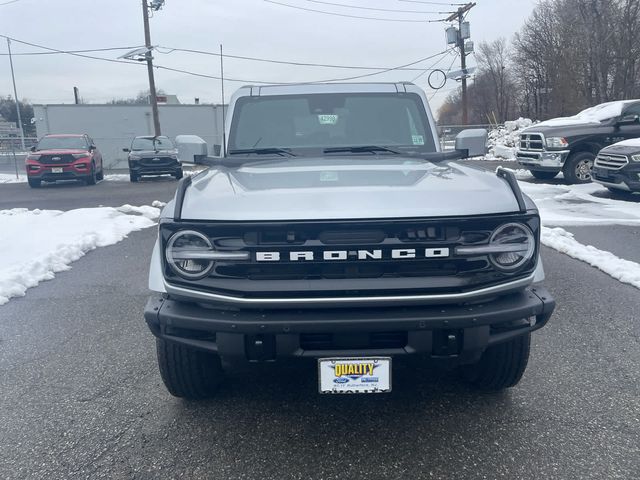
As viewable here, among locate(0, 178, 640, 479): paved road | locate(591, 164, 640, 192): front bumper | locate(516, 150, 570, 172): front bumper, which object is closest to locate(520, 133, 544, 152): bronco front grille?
locate(516, 150, 570, 172): front bumper

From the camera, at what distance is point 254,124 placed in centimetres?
468

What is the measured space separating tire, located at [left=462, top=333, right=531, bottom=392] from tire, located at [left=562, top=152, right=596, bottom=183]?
12609mm

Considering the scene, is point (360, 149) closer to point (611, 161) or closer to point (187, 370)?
point (187, 370)

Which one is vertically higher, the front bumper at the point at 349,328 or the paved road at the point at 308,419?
the front bumper at the point at 349,328

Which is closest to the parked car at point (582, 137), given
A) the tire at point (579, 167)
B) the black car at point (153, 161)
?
the tire at point (579, 167)

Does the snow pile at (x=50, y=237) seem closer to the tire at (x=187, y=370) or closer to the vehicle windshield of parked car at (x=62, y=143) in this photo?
the tire at (x=187, y=370)

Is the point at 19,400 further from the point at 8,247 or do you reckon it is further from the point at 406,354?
the point at 8,247

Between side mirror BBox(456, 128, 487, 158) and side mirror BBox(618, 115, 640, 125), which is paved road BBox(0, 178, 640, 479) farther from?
side mirror BBox(618, 115, 640, 125)

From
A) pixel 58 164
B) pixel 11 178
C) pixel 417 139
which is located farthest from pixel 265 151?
pixel 11 178

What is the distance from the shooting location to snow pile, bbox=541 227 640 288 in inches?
246

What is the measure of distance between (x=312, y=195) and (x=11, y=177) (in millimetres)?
25788

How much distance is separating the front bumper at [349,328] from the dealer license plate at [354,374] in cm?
A: 4

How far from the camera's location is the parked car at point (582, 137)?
14477 millimetres

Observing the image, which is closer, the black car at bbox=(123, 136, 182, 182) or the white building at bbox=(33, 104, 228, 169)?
the black car at bbox=(123, 136, 182, 182)
